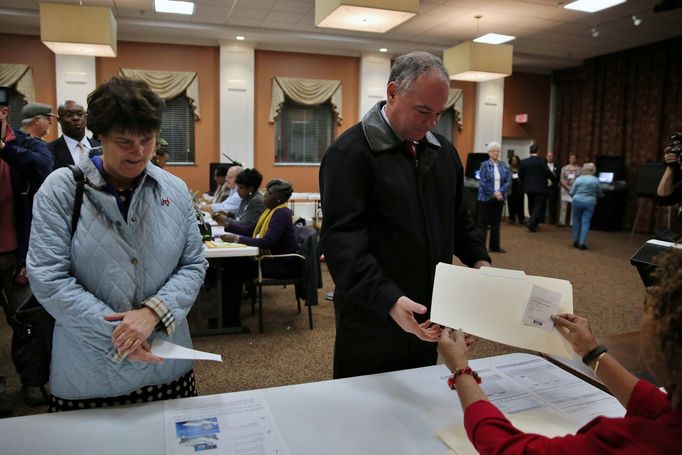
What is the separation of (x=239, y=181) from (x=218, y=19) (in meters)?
4.43

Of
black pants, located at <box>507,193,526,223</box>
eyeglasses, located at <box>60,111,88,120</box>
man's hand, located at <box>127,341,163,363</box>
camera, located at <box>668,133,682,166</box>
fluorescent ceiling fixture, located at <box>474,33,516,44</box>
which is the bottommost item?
black pants, located at <box>507,193,526,223</box>

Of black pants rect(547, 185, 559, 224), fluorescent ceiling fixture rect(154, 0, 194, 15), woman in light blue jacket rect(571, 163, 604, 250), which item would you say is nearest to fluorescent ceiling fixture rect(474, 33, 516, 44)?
woman in light blue jacket rect(571, 163, 604, 250)

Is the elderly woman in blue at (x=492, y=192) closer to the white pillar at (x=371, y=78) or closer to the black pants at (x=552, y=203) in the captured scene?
the white pillar at (x=371, y=78)

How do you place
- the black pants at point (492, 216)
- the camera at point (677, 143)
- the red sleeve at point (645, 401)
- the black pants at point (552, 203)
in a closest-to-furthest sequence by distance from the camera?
1. the red sleeve at point (645, 401)
2. the camera at point (677, 143)
3. the black pants at point (492, 216)
4. the black pants at point (552, 203)

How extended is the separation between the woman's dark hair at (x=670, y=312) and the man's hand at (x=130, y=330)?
A: 106cm

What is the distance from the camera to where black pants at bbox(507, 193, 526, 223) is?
10992 millimetres

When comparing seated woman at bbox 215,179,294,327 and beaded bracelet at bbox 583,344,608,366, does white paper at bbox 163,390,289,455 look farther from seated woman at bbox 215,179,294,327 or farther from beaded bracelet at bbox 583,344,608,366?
seated woman at bbox 215,179,294,327

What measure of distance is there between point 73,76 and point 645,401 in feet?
31.0

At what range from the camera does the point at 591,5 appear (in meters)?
6.90

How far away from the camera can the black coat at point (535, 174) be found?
958 centimetres

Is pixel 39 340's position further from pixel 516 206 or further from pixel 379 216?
pixel 516 206

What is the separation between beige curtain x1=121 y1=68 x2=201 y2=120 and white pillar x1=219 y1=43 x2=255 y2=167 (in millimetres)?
492

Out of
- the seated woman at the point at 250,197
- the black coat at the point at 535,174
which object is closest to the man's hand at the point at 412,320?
the seated woman at the point at 250,197

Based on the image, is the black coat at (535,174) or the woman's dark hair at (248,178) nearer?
the woman's dark hair at (248,178)
